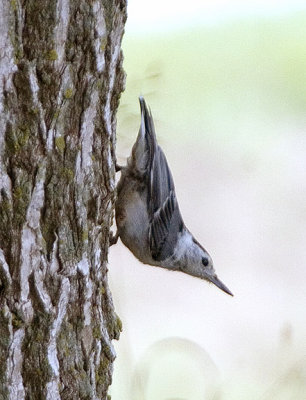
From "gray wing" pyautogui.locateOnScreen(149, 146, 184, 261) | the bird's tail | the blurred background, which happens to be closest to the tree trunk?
the bird's tail

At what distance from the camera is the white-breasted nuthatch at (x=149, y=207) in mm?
3354

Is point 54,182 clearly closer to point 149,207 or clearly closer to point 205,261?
point 149,207

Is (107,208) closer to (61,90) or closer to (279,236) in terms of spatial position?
(61,90)

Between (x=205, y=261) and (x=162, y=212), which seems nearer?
(x=162, y=212)

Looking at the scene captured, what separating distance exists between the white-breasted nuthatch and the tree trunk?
97 centimetres

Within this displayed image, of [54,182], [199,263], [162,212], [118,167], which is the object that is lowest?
[199,263]

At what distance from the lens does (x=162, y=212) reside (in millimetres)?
3535

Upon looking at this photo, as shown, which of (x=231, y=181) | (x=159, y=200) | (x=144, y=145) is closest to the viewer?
(x=144, y=145)

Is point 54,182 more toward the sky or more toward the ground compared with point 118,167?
more toward the sky

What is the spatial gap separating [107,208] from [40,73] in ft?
1.66

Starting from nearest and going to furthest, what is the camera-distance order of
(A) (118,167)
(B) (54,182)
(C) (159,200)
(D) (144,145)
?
(B) (54,182) < (A) (118,167) < (D) (144,145) < (C) (159,200)

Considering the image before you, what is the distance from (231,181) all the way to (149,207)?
2123 mm

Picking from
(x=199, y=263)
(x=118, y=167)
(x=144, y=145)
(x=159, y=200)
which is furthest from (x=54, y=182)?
(x=199, y=263)

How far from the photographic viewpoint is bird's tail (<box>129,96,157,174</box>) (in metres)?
3.27
